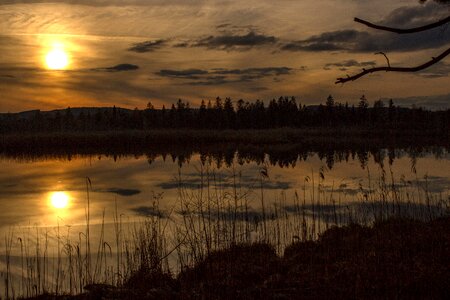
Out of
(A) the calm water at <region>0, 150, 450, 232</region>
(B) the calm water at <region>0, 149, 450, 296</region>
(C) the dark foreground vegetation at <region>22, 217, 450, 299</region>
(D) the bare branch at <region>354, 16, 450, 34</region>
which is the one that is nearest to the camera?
(D) the bare branch at <region>354, 16, 450, 34</region>

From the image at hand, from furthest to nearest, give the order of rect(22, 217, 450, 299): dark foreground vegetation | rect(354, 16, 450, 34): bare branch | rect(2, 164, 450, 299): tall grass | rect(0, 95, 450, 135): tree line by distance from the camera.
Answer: rect(0, 95, 450, 135): tree line → rect(2, 164, 450, 299): tall grass → rect(22, 217, 450, 299): dark foreground vegetation → rect(354, 16, 450, 34): bare branch

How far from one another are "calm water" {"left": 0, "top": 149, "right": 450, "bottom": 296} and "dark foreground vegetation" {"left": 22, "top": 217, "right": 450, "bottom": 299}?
159 centimetres

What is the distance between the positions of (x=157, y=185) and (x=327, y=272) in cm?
1647

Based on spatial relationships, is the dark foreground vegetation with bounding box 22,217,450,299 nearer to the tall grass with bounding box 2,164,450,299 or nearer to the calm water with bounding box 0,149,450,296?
the tall grass with bounding box 2,164,450,299

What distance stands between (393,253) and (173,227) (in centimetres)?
599

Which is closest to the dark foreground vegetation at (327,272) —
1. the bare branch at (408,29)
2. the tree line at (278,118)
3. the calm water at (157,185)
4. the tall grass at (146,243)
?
the tall grass at (146,243)

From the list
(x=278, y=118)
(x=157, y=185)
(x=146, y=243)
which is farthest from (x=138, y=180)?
(x=278, y=118)

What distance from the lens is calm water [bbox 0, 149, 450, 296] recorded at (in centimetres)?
1431

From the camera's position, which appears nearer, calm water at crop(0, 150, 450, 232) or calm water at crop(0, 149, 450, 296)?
calm water at crop(0, 149, 450, 296)

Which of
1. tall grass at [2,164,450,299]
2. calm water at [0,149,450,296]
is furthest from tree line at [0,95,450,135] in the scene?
tall grass at [2,164,450,299]

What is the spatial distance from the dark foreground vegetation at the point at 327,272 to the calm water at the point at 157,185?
159cm

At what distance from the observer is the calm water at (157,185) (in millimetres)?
14313

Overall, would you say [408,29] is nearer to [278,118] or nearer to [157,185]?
[157,185]

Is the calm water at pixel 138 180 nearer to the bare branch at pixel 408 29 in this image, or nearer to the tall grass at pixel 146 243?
the tall grass at pixel 146 243
